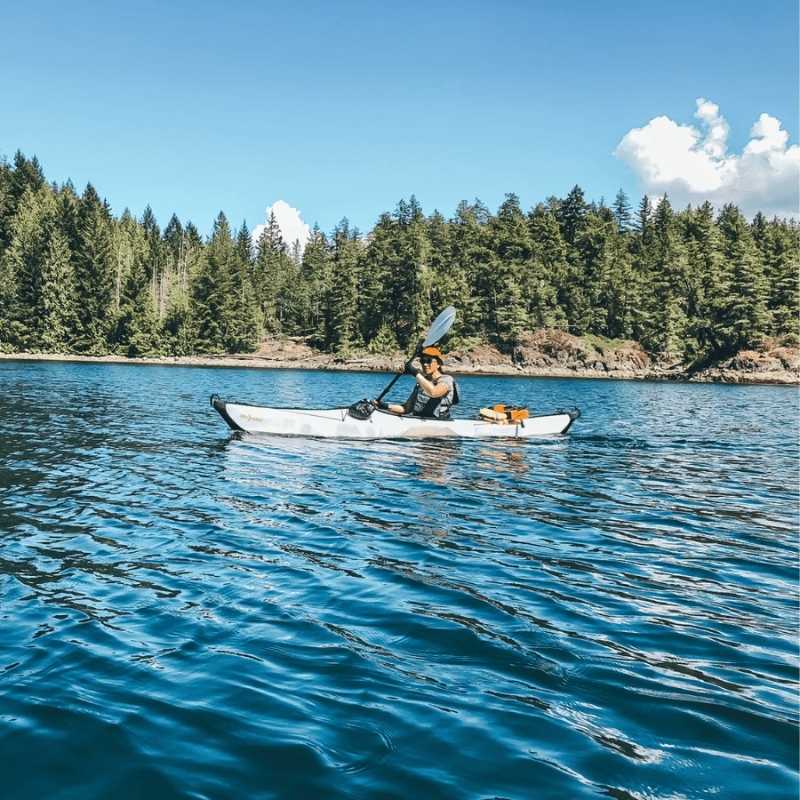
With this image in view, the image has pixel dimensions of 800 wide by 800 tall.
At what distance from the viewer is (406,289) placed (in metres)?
97.4

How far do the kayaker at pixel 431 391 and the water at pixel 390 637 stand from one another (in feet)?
15.4

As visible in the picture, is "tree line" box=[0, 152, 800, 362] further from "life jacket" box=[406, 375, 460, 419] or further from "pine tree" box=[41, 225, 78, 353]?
"life jacket" box=[406, 375, 460, 419]

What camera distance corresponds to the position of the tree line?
86062 millimetres

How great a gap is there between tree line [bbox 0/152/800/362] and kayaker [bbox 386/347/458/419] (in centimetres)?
6954

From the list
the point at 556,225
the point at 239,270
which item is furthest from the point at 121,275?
the point at 556,225

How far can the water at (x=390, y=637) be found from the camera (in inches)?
165

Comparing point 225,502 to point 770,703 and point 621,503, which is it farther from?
point 770,703

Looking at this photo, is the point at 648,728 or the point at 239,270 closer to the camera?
the point at 648,728

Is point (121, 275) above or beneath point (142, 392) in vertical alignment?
above

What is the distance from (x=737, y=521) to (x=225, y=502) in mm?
7749

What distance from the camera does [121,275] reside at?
9812cm

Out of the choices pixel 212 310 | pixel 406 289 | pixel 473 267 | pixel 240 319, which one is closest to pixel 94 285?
pixel 212 310

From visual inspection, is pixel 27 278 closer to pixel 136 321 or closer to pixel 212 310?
pixel 136 321

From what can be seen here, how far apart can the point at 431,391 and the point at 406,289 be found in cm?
8012
